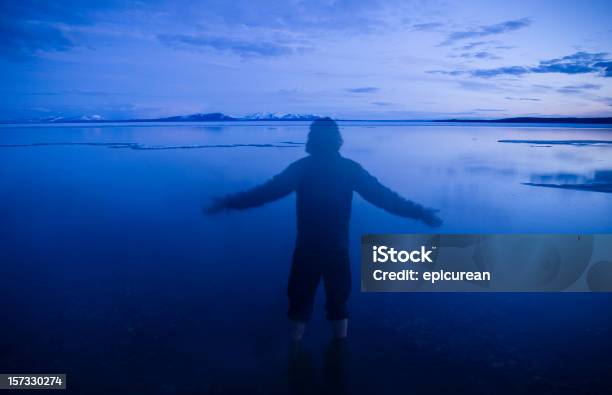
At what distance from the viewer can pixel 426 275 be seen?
4.12m

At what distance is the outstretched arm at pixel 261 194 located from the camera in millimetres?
3098

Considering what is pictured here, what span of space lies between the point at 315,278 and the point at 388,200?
0.84 meters

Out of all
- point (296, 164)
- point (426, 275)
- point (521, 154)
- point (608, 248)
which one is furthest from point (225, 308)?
point (521, 154)

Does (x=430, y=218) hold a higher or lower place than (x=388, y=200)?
lower

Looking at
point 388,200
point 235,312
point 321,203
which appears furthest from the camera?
point 235,312

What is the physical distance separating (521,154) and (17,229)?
1718cm

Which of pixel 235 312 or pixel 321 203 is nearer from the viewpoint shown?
pixel 321 203

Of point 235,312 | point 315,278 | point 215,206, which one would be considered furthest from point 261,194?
point 235,312

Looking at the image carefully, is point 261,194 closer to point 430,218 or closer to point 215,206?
point 215,206

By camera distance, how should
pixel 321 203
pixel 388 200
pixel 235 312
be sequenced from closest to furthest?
pixel 321 203, pixel 388 200, pixel 235 312

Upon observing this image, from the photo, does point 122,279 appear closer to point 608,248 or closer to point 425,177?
point 608,248

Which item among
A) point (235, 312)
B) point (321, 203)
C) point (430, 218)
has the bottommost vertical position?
point (235, 312)

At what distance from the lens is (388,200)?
3186 millimetres

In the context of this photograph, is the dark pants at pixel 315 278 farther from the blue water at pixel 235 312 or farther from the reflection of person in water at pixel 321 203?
the blue water at pixel 235 312
